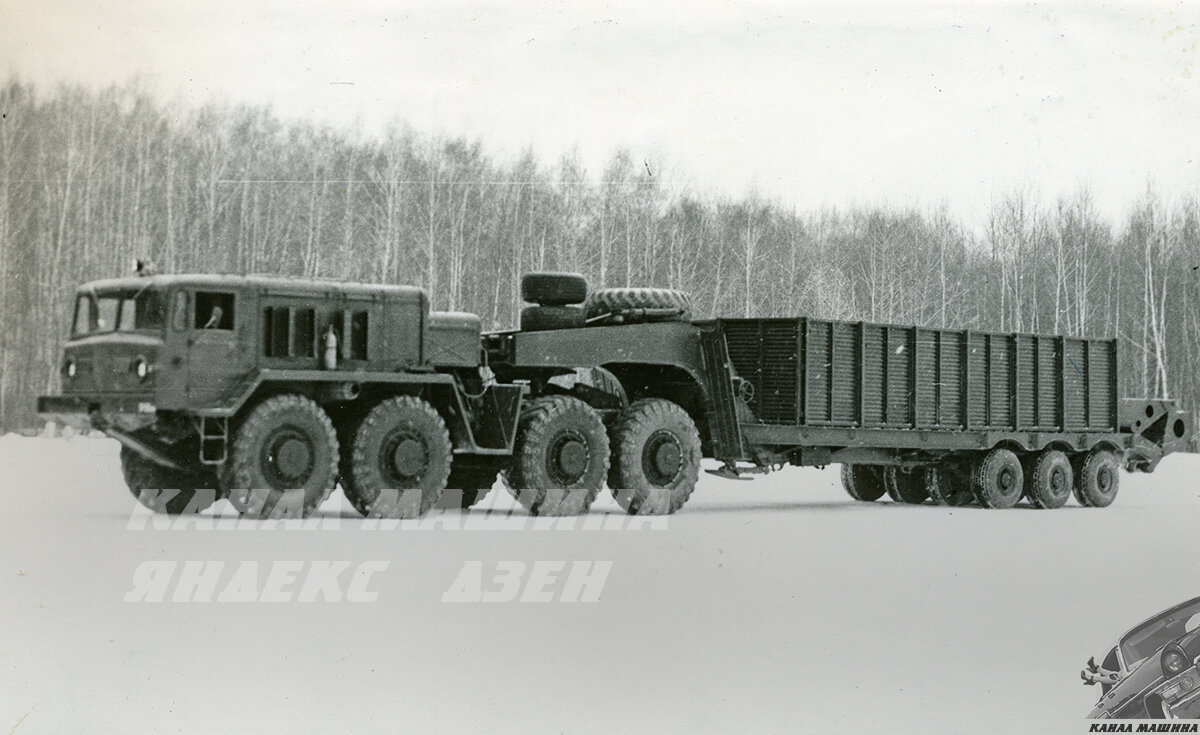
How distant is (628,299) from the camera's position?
1446 cm

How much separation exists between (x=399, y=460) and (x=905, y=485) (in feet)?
27.4

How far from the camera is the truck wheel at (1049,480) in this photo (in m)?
17.8

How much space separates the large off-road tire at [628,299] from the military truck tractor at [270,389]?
1.73m

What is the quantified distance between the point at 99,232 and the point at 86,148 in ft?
2.09

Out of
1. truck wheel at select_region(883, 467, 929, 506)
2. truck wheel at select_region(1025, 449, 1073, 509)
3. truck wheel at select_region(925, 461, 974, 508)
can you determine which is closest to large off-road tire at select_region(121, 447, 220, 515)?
truck wheel at select_region(883, 467, 929, 506)

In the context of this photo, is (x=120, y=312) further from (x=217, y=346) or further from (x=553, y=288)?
(x=553, y=288)

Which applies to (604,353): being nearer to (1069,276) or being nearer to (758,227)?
(758,227)

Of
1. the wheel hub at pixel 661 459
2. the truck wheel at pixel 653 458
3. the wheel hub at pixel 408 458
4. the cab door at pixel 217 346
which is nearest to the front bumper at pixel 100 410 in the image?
the cab door at pixel 217 346

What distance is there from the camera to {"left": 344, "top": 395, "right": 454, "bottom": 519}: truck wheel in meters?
12.3

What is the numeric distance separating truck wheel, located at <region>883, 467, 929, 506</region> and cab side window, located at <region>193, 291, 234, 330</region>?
965 cm

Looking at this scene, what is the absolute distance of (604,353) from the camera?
14328mm

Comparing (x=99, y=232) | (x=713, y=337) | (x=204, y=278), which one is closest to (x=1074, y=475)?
(x=713, y=337)

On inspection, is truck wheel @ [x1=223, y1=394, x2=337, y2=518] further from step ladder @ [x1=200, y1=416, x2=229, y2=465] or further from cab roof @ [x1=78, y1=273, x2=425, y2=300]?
cab roof @ [x1=78, y1=273, x2=425, y2=300]

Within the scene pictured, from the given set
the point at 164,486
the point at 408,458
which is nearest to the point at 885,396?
the point at 408,458
